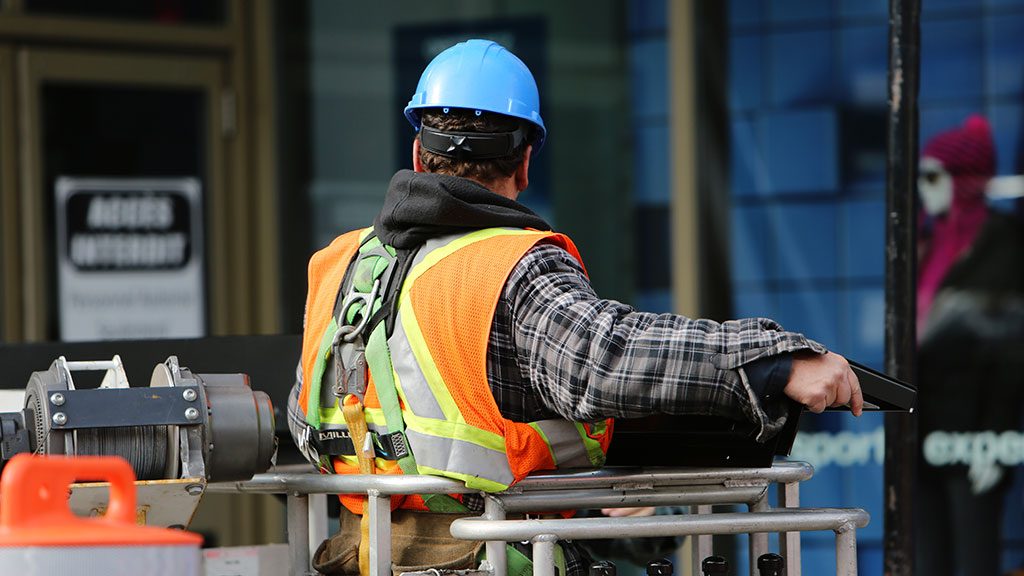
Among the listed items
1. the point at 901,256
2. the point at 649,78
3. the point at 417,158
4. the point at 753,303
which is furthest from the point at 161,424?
the point at 649,78

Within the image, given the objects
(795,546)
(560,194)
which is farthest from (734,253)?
(795,546)

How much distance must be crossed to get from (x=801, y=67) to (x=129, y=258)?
3.25m

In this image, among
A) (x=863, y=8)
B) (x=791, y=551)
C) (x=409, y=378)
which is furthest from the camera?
(x=863, y=8)

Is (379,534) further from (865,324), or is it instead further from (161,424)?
(865,324)

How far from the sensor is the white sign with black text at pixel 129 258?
23.9 feet

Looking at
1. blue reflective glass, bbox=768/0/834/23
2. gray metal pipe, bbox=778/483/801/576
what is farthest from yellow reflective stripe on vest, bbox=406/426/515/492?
blue reflective glass, bbox=768/0/834/23

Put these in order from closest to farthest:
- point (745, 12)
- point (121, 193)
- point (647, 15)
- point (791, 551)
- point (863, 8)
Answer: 1. point (791, 551)
2. point (863, 8)
3. point (745, 12)
4. point (647, 15)
5. point (121, 193)

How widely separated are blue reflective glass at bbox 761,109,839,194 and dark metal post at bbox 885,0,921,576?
292 cm

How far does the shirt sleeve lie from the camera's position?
2895mm

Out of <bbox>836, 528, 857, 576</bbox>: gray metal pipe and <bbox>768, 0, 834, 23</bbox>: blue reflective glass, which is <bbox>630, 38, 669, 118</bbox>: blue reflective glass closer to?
<bbox>768, 0, 834, 23</bbox>: blue reflective glass

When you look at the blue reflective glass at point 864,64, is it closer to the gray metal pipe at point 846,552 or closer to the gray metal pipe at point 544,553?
the gray metal pipe at point 846,552

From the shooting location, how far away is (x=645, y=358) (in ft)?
9.53

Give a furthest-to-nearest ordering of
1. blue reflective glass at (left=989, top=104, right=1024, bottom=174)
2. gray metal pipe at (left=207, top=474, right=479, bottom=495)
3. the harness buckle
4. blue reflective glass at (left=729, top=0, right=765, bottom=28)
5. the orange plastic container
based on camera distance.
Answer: blue reflective glass at (left=729, top=0, right=765, bottom=28) < blue reflective glass at (left=989, top=104, right=1024, bottom=174) < the harness buckle < gray metal pipe at (left=207, top=474, right=479, bottom=495) < the orange plastic container

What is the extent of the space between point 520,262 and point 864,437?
13.3 ft
